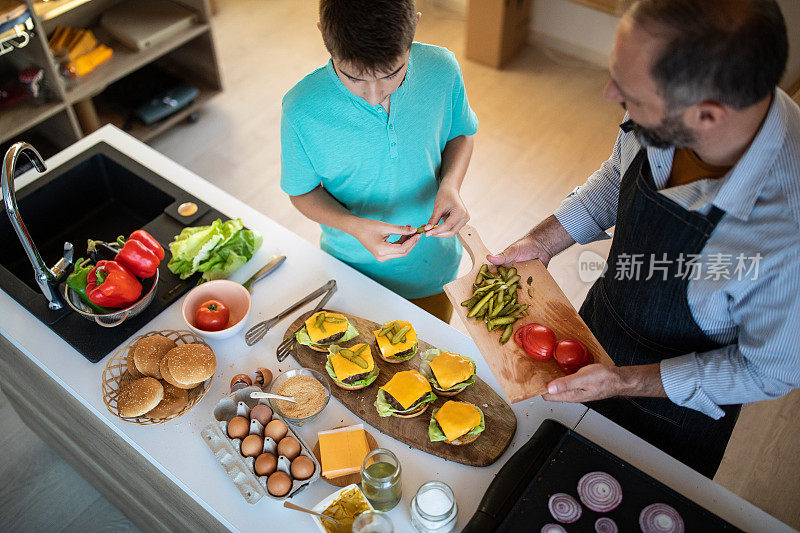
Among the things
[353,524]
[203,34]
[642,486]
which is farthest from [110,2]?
[642,486]

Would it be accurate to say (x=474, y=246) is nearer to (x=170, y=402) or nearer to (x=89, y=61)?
(x=170, y=402)

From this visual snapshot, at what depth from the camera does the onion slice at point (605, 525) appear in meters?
1.29

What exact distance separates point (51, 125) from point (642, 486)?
3405 millimetres

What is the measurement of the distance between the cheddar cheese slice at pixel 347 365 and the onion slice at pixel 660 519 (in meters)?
0.69

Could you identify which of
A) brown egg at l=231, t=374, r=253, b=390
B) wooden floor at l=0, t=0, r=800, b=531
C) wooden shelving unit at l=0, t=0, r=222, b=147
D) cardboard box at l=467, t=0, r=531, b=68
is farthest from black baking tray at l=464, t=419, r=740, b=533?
cardboard box at l=467, t=0, r=531, b=68

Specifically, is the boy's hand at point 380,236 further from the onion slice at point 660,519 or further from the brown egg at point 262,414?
the onion slice at point 660,519

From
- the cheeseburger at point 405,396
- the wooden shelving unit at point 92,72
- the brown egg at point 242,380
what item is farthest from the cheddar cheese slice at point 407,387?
the wooden shelving unit at point 92,72

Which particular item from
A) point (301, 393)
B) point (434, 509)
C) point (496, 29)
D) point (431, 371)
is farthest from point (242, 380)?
point (496, 29)

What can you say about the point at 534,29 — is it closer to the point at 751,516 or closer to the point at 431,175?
the point at 431,175

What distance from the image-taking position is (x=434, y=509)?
1.33 meters

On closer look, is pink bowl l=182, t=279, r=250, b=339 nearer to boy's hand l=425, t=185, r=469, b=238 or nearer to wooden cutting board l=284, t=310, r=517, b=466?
wooden cutting board l=284, t=310, r=517, b=466

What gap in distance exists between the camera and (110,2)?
3625 mm

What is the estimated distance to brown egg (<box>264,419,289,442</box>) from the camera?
1474 millimetres

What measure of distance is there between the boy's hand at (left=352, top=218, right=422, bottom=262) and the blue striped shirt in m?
0.64
